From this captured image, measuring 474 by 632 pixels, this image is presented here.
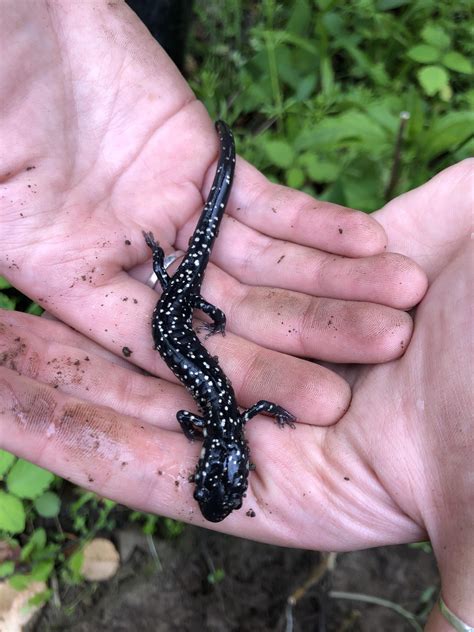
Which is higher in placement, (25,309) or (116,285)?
(116,285)

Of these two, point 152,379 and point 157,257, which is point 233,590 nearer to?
point 152,379

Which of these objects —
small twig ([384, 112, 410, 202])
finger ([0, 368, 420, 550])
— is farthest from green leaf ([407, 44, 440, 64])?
finger ([0, 368, 420, 550])

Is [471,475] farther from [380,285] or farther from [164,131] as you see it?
[164,131]

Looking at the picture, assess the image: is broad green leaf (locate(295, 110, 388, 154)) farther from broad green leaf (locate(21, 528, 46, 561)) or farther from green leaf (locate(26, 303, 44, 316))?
broad green leaf (locate(21, 528, 46, 561))

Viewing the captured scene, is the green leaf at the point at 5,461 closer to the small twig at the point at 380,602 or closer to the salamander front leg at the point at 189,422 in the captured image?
the salamander front leg at the point at 189,422

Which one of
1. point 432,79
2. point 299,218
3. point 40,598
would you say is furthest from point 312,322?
A: point 40,598

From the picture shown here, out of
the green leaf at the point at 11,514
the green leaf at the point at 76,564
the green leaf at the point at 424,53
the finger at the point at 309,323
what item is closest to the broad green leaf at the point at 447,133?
the green leaf at the point at 424,53

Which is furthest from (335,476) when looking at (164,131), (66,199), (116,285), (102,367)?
(164,131)
